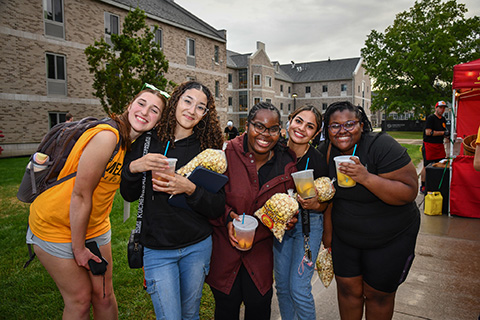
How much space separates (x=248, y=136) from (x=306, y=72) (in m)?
55.8

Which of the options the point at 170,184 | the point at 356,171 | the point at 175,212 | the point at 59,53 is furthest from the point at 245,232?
the point at 59,53

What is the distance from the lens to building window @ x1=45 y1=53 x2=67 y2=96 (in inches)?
701

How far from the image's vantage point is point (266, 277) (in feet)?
8.14

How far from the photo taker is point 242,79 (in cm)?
4325

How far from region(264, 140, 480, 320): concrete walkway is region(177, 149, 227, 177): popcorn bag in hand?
189 cm

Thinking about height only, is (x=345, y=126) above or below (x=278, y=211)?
above

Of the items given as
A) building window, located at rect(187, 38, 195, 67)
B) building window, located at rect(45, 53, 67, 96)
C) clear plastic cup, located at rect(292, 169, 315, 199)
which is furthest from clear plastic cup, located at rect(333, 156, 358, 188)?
building window, located at rect(187, 38, 195, 67)

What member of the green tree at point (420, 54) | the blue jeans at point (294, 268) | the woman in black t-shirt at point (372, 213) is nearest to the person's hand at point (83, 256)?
the blue jeans at point (294, 268)

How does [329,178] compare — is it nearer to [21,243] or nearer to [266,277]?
[266,277]

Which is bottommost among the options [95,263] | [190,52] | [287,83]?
[95,263]

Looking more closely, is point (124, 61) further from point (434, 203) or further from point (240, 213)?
point (240, 213)

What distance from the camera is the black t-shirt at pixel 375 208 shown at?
2318 millimetres

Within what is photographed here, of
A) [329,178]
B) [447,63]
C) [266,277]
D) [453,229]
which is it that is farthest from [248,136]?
[447,63]

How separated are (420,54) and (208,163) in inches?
1465
